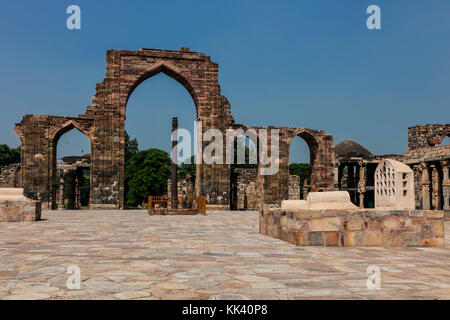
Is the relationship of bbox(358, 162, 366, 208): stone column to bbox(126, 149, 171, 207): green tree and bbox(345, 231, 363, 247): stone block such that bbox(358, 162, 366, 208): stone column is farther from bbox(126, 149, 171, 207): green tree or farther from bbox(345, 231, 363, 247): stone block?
bbox(345, 231, 363, 247): stone block

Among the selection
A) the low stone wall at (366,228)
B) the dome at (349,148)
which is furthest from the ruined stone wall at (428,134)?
the low stone wall at (366,228)

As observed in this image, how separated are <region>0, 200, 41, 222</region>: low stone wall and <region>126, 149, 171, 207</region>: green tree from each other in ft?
90.9

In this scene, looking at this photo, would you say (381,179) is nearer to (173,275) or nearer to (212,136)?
(173,275)

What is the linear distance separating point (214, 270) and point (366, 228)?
3413mm

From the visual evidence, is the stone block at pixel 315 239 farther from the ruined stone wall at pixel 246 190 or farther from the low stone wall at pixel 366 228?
the ruined stone wall at pixel 246 190

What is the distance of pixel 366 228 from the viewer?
6.70 meters

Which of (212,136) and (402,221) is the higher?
(212,136)

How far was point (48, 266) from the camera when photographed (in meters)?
4.45

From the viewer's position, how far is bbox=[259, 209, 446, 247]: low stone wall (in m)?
6.59

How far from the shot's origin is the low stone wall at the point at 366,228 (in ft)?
21.6

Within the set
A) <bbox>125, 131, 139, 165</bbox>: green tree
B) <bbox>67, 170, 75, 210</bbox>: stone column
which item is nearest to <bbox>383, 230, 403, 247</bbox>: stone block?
<bbox>67, 170, 75, 210</bbox>: stone column

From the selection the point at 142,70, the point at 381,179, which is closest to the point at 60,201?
the point at 142,70

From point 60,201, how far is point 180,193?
1105 cm

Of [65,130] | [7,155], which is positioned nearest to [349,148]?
[65,130]
